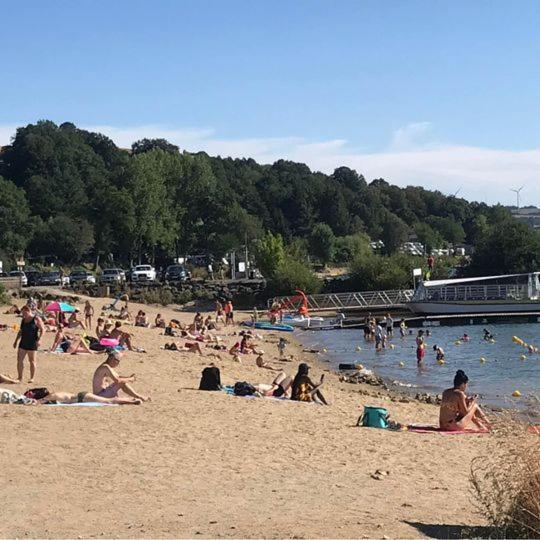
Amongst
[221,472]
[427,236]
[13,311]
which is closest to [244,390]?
[221,472]

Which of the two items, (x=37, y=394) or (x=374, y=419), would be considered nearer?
(x=37, y=394)

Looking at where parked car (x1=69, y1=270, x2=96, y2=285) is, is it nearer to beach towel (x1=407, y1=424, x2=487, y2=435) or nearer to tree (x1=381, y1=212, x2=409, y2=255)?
beach towel (x1=407, y1=424, x2=487, y2=435)

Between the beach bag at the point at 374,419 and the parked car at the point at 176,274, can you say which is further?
the parked car at the point at 176,274

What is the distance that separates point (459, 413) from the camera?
1516 centimetres

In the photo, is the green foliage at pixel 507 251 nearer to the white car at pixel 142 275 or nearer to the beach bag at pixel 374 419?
the white car at pixel 142 275

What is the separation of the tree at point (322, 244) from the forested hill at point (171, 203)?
689cm

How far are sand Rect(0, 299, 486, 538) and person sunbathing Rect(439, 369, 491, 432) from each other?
667mm

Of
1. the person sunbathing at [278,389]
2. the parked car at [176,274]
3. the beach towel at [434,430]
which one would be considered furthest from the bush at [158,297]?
the beach towel at [434,430]

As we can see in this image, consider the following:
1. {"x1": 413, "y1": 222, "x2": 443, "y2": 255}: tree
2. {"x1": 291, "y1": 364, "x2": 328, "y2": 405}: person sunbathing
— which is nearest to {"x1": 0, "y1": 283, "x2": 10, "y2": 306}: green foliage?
{"x1": 291, "y1": 364, "x2": 328, "y2": 405}: person sunbathing

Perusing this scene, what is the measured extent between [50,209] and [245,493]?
8567 centimetres

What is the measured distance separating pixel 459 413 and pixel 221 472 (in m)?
5.74

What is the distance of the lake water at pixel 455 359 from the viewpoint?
27703 millimetres

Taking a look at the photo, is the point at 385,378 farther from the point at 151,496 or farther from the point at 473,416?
the point at 151,496

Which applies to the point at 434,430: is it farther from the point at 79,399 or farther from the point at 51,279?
the point at 51,279
